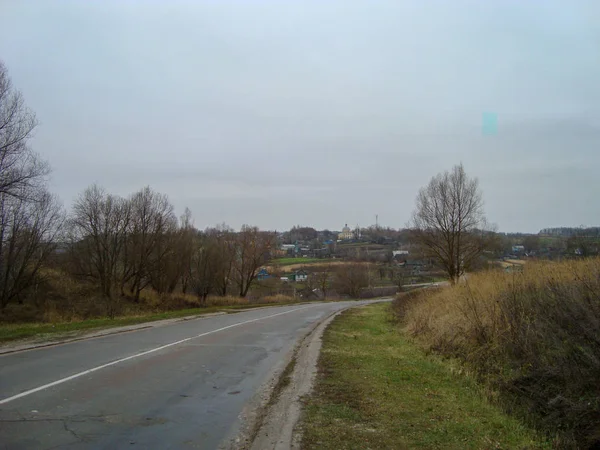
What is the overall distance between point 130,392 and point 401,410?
15.6ft

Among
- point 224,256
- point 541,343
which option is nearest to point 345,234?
point 224,256

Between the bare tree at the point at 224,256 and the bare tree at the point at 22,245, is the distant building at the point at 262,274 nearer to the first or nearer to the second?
the bare tree at the point at 224,256

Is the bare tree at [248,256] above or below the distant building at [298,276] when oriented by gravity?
above

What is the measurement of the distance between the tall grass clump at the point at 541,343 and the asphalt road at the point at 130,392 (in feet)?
15.6

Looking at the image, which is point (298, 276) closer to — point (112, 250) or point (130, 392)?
point (112, 250)

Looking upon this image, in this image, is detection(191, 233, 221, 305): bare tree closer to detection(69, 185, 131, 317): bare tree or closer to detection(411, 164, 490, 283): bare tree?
detection(69, 185, 131, 317): bare tree

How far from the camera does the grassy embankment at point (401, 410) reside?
5.92 meters

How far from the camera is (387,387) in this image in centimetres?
897

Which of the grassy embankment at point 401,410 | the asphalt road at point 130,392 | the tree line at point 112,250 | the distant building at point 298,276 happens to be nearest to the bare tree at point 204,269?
the tree line at point 112,250

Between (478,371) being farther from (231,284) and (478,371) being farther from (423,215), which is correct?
(231,284)

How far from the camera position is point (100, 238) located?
4397 cm

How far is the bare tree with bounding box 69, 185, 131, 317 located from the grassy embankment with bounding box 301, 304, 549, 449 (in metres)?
36.4

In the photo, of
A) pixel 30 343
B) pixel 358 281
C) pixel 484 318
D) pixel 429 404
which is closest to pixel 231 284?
pixel 358 281

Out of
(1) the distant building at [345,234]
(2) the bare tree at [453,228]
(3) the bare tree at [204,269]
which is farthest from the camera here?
(1) the distant building at [345,234]
